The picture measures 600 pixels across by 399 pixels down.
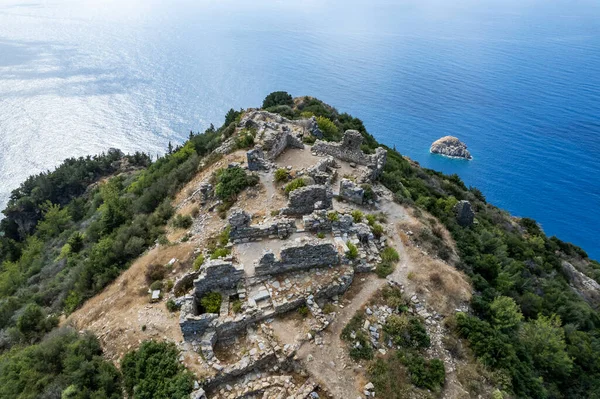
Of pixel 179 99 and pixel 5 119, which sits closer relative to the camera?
pixel 5 119

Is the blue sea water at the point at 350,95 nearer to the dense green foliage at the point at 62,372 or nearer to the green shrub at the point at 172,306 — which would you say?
the green shrub at the point at 172,306

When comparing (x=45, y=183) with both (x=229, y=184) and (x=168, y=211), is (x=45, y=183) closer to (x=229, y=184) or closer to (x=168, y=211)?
(x=168, y=211)

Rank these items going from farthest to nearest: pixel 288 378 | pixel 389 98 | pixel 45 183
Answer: pixel 389 98 < pixel 45 183 < pixel 288 378

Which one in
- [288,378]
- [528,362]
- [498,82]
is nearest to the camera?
[288,378]

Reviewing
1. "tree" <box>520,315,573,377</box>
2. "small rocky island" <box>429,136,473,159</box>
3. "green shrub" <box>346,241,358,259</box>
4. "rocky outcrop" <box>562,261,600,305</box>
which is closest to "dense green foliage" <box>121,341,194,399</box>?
"green shrub" <box>346,241,358,259</box>

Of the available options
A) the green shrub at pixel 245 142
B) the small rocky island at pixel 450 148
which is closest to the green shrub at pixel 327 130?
the green shrub at pixel 245 142

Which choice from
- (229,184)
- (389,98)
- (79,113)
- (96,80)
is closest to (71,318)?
(229,184)

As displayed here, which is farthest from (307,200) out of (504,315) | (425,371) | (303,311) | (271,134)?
(271,134)
